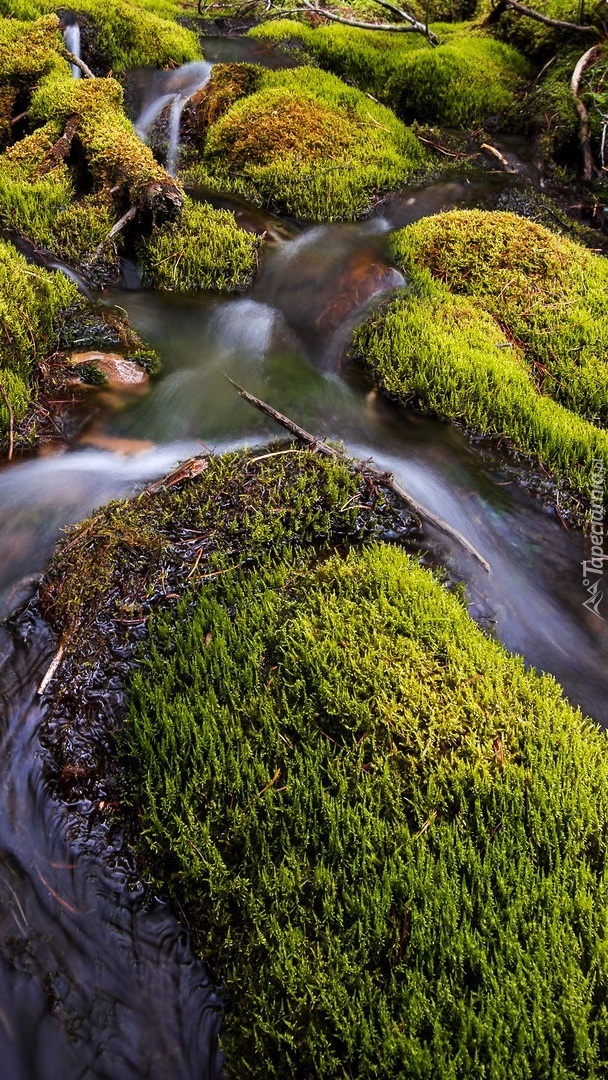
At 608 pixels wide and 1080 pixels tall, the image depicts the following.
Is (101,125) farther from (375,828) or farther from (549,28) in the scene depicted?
Answer: (375,828)

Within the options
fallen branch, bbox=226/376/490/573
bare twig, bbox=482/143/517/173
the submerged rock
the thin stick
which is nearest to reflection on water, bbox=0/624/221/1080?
the thin stick

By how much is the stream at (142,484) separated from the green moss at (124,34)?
14.2ft

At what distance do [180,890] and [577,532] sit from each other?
3.33 metres

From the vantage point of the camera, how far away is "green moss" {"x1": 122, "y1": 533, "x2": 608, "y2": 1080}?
2189 millimetres

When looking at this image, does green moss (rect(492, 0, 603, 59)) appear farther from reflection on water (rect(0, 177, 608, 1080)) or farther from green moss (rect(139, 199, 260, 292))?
green moss (rect(139, 199, 260, 292))

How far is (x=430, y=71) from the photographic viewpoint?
9.14 meters

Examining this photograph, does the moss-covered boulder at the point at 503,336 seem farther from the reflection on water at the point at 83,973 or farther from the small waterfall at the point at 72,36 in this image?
the small waterfall at the point at 72,36

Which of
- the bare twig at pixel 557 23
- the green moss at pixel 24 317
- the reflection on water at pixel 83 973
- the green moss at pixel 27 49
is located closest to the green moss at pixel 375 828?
the reflection on water at pixel 83 973

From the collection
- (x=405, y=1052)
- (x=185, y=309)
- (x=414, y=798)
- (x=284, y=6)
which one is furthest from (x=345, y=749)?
(x=284, y=6)

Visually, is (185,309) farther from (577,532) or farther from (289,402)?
(577,532)

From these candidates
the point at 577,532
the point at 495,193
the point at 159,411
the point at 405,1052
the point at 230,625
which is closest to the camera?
the point at 405,1052

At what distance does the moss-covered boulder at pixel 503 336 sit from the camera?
4.98 metres

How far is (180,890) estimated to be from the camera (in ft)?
8.87

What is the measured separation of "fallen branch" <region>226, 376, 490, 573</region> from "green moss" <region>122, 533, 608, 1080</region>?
615mm
